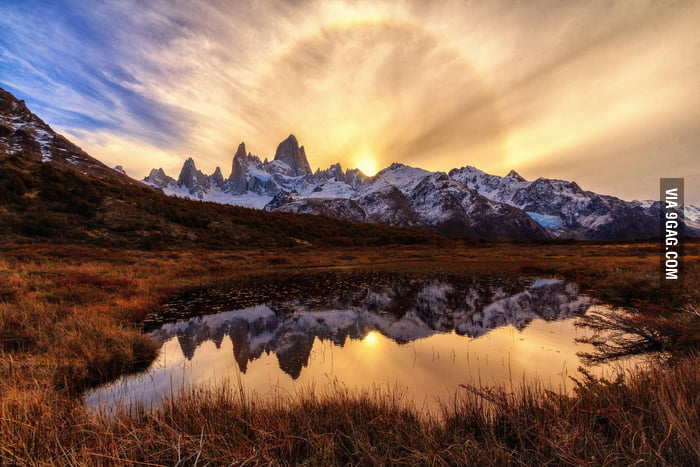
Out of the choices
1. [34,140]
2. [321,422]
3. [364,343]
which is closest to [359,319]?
[364,343]

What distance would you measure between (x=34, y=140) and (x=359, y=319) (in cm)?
17154

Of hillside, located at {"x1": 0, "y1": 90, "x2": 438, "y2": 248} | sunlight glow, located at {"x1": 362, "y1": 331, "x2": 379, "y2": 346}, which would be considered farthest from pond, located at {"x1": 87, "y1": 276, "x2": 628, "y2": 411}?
hillside, located at {"x1": 0, "y1": 90, "x2": 438, "y2": 248}

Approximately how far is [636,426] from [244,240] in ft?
174

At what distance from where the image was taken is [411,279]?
1200 inches

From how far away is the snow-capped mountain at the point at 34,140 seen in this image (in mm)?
109781

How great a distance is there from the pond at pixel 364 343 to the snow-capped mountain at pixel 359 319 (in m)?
0.05

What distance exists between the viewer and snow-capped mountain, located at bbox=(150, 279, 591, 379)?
12195 millimetres

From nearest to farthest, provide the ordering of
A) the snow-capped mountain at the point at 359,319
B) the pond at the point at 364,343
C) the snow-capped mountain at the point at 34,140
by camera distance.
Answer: the pond at the point at 364,343 → the snow-capped mountain at the point at 359,319 → the snow-capped mountain at the point at 34,140

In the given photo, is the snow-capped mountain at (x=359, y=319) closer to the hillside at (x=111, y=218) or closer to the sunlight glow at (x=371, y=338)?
the sunlight glow at (x=371, y=338)

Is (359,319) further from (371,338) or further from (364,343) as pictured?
(364,343)

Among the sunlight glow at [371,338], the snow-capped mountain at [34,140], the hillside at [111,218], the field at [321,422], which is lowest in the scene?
the sunlight glow at [371,338]

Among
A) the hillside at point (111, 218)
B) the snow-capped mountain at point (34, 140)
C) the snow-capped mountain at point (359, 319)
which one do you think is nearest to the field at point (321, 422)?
the snow-capped mountain at point (359, 319)

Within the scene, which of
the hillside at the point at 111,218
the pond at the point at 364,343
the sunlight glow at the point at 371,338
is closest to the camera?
the pond at the point at 364,343

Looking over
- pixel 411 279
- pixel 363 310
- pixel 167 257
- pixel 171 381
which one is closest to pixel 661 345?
pixel 363 310
